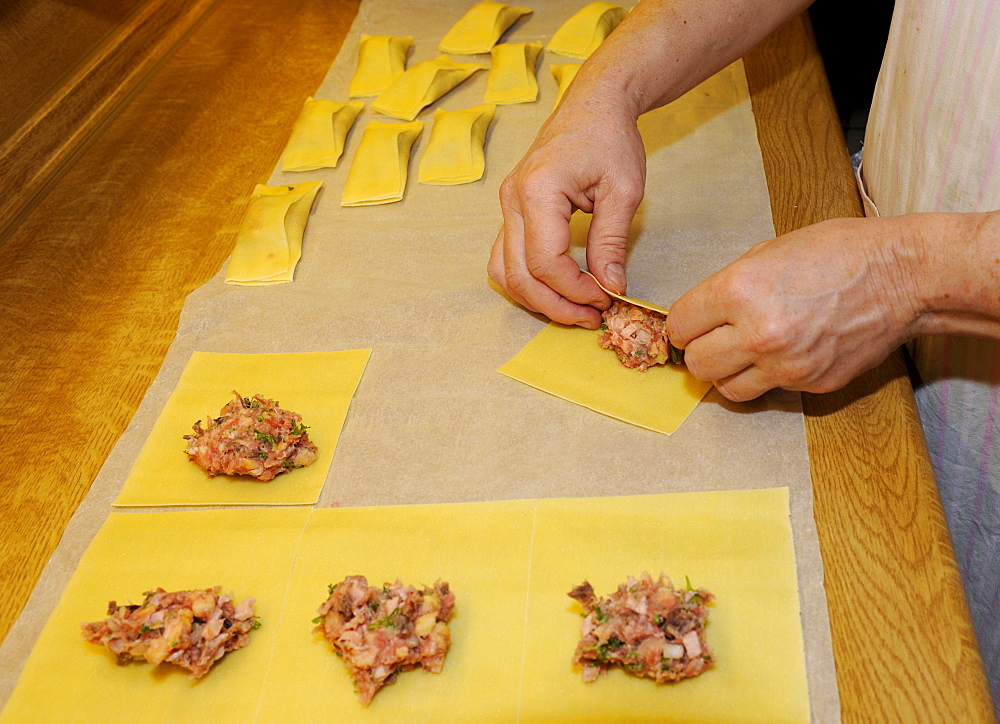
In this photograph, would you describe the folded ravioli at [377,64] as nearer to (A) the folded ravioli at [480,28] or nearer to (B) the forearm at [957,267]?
(A) the folded ravioli at [480,28]

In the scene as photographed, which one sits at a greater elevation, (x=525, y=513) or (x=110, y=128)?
(x=110, y=128)

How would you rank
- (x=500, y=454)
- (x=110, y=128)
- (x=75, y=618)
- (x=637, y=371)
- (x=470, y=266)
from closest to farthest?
(x=75, y=618), (x=500, y=454), (x=637, y=371), (x=470, y=266), (x=110, y=128)

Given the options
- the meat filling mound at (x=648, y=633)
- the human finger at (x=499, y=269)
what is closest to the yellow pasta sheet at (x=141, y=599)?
the meat filling mound at (x=648, y=633)

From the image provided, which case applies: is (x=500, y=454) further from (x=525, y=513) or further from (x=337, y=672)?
(x=337, y=672)

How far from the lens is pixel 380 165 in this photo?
212 cm

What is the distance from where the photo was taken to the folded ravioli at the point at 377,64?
2459 mm

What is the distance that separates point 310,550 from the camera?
1315mm

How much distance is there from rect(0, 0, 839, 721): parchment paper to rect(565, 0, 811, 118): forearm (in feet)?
1.02

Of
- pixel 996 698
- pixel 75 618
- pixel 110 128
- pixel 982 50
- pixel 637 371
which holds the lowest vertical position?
pixel 996 698

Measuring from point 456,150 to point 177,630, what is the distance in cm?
138

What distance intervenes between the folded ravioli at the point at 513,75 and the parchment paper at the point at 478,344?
5 cm

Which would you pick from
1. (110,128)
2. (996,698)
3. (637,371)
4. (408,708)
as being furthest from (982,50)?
(110,128)

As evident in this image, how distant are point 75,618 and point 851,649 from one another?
1134 mm

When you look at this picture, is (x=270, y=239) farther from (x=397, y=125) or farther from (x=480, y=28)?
(x=480, y=28)
